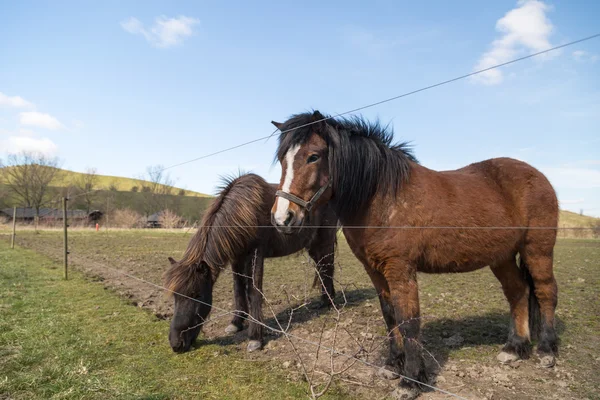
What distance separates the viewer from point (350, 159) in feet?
11.5

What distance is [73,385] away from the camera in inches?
131

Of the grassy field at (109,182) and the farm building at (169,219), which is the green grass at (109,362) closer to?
the farm building at (169,219)

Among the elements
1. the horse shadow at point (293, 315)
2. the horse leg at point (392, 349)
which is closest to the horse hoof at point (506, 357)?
the horse leg at point (392, 349)

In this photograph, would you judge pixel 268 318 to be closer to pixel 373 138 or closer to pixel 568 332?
pixel 373 138

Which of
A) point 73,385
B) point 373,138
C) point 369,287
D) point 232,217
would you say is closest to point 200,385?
point 73,385

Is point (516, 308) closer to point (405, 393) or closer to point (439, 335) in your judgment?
point (439, 335)

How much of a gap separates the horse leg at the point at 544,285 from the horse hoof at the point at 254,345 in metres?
3.33

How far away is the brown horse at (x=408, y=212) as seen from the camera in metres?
3.33

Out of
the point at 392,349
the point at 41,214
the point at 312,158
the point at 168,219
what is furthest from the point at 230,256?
the point at 41,214

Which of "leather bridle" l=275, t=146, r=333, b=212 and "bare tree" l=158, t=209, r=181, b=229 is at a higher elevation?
"leather bridle" l=275, t=146, r=333, b=212

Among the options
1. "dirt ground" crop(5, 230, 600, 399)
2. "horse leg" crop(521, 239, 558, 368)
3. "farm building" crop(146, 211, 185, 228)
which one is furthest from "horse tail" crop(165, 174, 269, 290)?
"farm building" crop(146, 211, 185, 228)

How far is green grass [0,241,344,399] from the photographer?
330 centimetres

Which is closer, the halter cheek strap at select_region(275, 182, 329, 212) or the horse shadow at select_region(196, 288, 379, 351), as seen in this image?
the halter cheek strap at select_region(275, 182, 329, 212)

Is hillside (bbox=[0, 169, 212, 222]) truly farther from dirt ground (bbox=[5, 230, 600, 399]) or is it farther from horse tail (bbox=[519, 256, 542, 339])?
horse tail (bbox=[519, 256, 542, 339])
